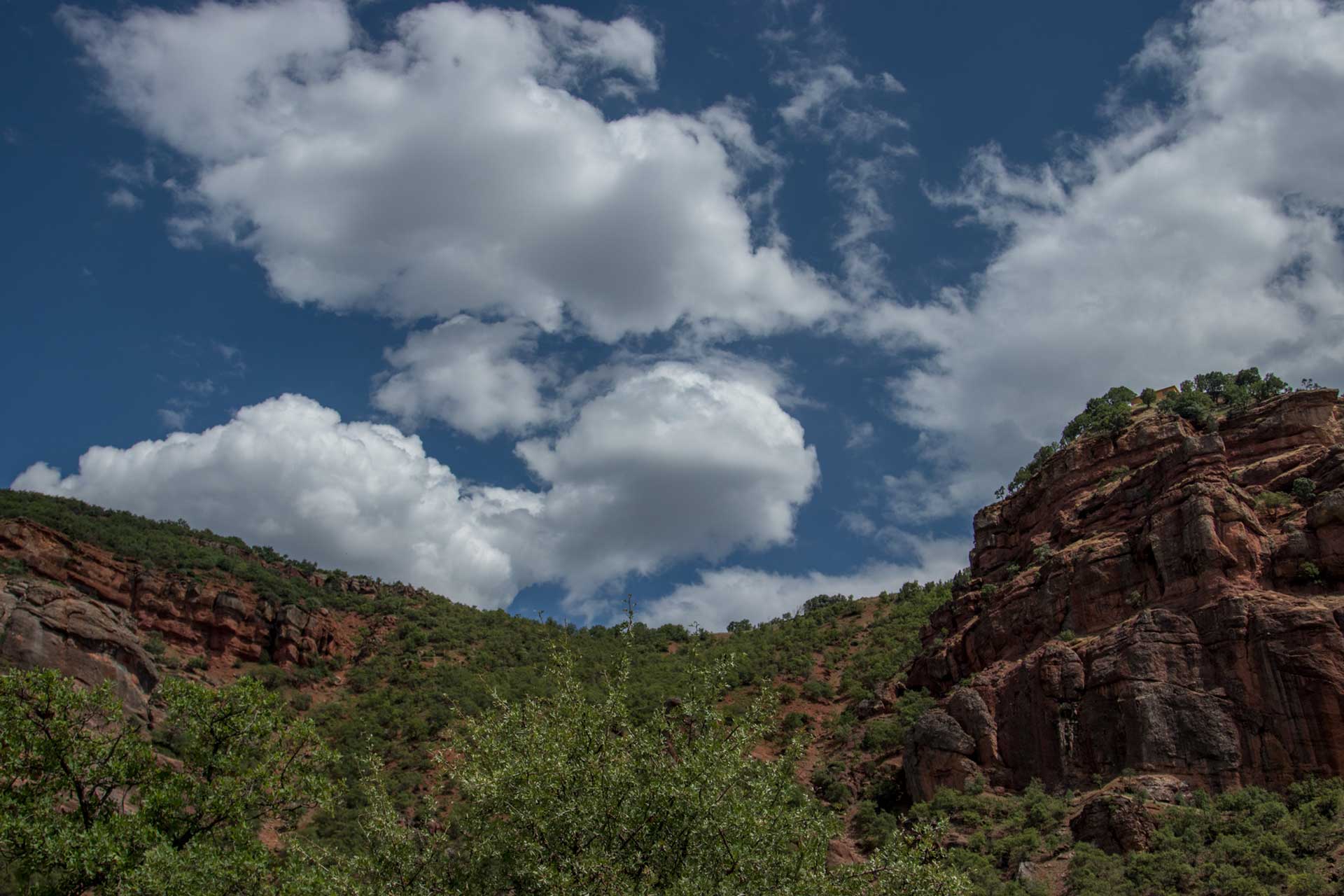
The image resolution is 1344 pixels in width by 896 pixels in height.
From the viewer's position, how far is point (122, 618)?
53.2 meters

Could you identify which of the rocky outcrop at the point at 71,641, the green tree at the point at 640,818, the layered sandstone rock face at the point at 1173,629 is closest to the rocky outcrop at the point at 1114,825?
the layered sandstone rock face at the point at 1173,629

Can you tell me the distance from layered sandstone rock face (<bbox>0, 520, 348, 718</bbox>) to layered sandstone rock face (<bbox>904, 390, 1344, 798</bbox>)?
4070cm

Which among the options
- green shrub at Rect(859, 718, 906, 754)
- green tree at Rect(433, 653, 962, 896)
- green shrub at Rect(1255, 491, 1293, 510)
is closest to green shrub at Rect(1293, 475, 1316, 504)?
green shrub at Rect(1255, 491, 1293, 510)

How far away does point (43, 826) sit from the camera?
44.9 feet

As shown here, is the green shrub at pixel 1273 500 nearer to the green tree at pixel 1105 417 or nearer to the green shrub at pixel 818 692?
the green tree at pixel 1105 417

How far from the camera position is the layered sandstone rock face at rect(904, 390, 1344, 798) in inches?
1442

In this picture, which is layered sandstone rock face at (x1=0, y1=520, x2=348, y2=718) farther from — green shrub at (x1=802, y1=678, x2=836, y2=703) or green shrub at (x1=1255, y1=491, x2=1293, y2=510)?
green shrub at (x1=1255, y1=491, x2=1293, y2=510)

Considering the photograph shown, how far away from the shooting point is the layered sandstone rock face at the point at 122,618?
139 feet

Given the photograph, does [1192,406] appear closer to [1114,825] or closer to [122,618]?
[1114,825]

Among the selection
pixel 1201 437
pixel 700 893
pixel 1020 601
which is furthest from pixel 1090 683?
pixel 700 893

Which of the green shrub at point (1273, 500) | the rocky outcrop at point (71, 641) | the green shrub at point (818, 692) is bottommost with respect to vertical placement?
the rocky outcrop at point (71, 641)

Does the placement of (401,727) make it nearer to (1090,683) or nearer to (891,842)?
(1090,683)

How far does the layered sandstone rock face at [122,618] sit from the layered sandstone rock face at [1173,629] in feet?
134

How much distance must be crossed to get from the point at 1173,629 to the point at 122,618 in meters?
56.5
